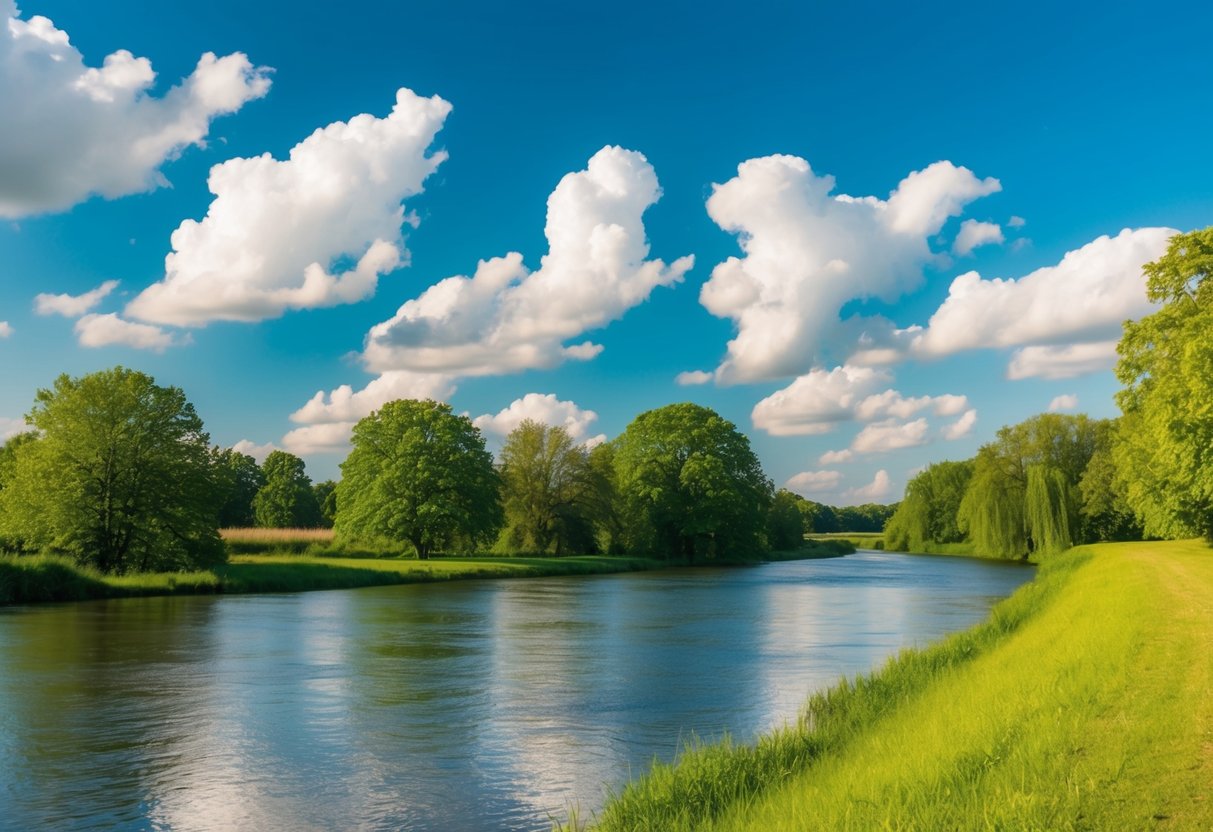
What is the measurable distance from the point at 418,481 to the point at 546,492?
13.9 metres

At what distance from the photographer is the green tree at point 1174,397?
3266 centimetres

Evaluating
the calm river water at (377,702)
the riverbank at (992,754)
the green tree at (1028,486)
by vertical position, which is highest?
the green tree at (1028,486)

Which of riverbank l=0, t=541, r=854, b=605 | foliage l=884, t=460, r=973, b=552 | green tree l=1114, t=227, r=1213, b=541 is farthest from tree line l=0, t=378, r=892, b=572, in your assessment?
green tree l=1114, t=227, r=1213, b=541

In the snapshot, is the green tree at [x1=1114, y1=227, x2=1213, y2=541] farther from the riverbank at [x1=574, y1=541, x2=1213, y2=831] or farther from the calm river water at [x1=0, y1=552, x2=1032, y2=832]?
the riverbank at [x1=574, y1=541, x2=1213, y2=831]

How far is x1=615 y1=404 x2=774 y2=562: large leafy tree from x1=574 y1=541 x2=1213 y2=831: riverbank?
61.3 metres

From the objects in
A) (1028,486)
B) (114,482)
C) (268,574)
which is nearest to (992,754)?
(268,574)

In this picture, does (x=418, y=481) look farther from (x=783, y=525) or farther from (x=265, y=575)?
(x=783, y=525)

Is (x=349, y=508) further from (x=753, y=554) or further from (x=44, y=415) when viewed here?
(x=753, y=554)

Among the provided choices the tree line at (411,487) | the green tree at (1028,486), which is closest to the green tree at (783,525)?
the tree line at (411,487)

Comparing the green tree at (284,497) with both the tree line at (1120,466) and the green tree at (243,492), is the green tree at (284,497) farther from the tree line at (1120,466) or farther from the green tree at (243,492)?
the tree line at (1120,466)

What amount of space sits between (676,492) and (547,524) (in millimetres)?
11197

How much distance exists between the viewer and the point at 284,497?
116125 mm

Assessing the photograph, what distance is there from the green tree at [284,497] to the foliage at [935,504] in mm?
69920

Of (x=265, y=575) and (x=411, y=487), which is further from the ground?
(x=411, y=487)
